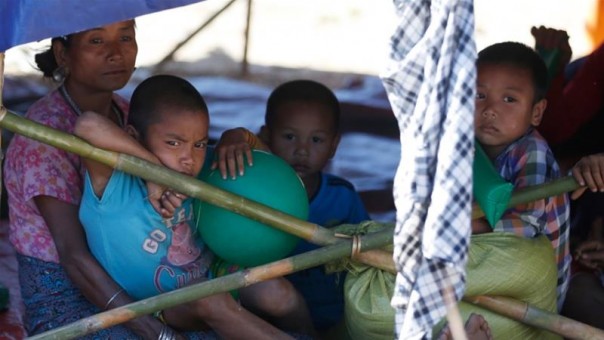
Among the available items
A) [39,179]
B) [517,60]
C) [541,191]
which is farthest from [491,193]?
[39,179]

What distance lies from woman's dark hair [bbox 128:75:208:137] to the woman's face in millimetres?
330

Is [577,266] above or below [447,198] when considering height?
below

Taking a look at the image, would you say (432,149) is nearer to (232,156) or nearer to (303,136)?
(232,156)

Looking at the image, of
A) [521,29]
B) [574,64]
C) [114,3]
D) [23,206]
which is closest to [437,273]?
[114,3]

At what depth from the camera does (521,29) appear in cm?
859

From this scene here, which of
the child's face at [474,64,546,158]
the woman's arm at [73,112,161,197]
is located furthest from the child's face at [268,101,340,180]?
the woman's arm at [73,112,161,197]

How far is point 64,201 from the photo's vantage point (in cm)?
390

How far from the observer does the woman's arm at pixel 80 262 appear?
12.2 ft

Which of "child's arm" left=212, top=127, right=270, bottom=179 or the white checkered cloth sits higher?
the white checkered cloth

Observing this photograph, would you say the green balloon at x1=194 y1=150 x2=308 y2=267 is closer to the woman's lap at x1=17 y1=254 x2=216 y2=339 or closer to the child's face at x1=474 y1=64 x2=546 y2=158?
the woman's lap at x1=17 y1=254 x2=216 y2=339

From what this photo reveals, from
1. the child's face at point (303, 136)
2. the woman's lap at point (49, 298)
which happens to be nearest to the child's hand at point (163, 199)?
the woman's lap at point (49, 298)

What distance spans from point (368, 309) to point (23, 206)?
1.20 metres

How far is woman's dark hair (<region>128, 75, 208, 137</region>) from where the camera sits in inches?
147

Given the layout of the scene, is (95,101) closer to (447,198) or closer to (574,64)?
(447,198)
